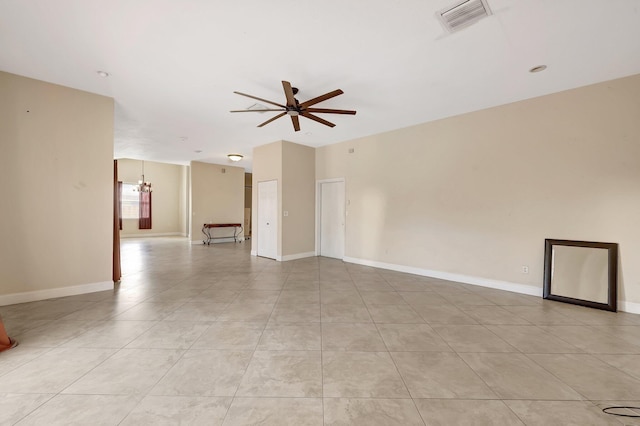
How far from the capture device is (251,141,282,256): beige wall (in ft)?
Result: 21.2

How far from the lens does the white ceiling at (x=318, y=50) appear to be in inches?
90.8

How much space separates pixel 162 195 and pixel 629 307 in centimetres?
1481

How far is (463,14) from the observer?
2.33m

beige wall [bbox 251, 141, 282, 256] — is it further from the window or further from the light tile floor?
the window

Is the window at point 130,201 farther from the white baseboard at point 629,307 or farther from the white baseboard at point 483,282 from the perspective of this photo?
the white baseboard at point 629,307

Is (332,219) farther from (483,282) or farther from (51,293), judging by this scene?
(51,293)

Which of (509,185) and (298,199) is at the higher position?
(509,185)

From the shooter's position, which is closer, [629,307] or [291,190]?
[629,307]

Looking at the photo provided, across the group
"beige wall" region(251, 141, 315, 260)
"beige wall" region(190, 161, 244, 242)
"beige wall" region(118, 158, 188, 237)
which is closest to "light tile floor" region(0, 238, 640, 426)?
"beige wall" region(251, 141, 315, 260)

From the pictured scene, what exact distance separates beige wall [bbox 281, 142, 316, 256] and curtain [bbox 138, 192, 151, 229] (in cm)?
880

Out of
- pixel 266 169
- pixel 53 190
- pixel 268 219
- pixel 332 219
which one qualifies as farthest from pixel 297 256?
pixel 53 190

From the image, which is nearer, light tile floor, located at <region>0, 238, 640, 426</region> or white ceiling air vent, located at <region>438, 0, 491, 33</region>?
light tile floor, located at <region>0, 238, 640, 426</region>

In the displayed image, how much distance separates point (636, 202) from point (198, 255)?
8.81 m

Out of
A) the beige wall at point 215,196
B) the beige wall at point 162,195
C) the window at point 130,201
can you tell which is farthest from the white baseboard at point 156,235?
the beige wall at point 215,196
